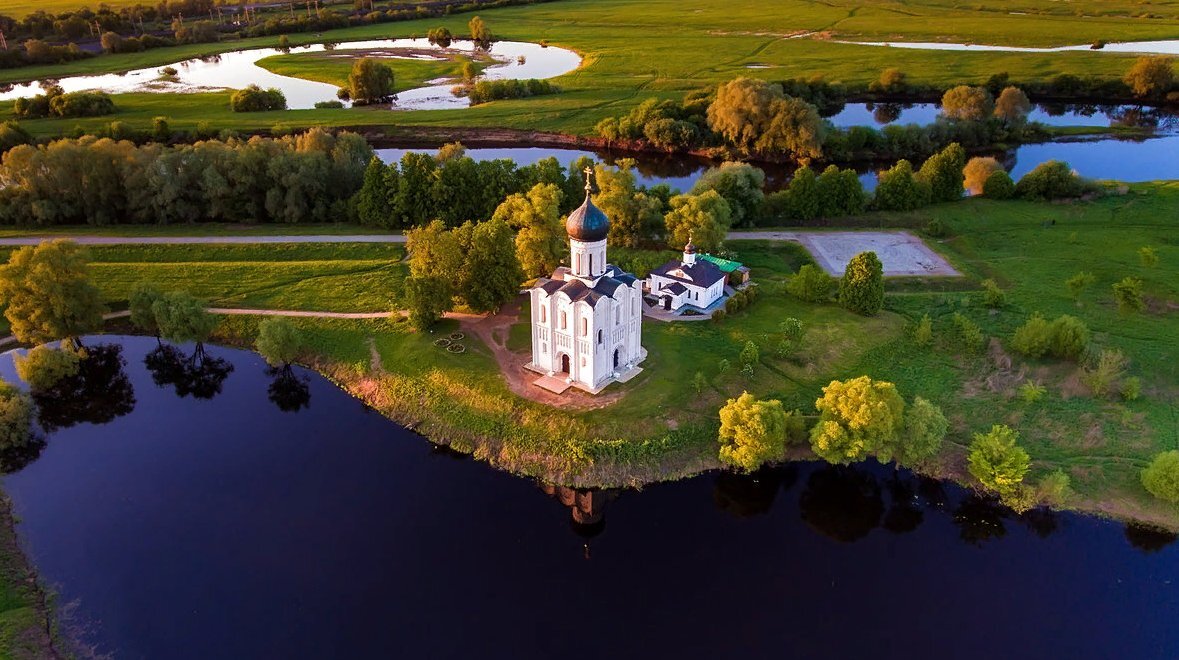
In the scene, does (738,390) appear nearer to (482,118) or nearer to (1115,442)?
(1115,442)

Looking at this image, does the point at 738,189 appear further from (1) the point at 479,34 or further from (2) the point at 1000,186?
(1) the point at 479,34

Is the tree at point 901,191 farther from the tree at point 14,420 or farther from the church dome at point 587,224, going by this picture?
the tree at point 14,420

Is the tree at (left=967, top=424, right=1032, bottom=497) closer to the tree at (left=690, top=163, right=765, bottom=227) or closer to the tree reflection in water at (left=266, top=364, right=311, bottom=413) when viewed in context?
the tree at (left=690, top=163, right=765, bottom=227)

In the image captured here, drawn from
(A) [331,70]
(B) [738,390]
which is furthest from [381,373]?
(A) [331,70]

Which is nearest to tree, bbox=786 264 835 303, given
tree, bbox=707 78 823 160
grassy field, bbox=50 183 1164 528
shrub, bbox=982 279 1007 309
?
grassy field, bbox=50 183 1164 528

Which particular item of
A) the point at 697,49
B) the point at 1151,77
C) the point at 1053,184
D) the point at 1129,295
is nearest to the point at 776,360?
the point at 1129,295
